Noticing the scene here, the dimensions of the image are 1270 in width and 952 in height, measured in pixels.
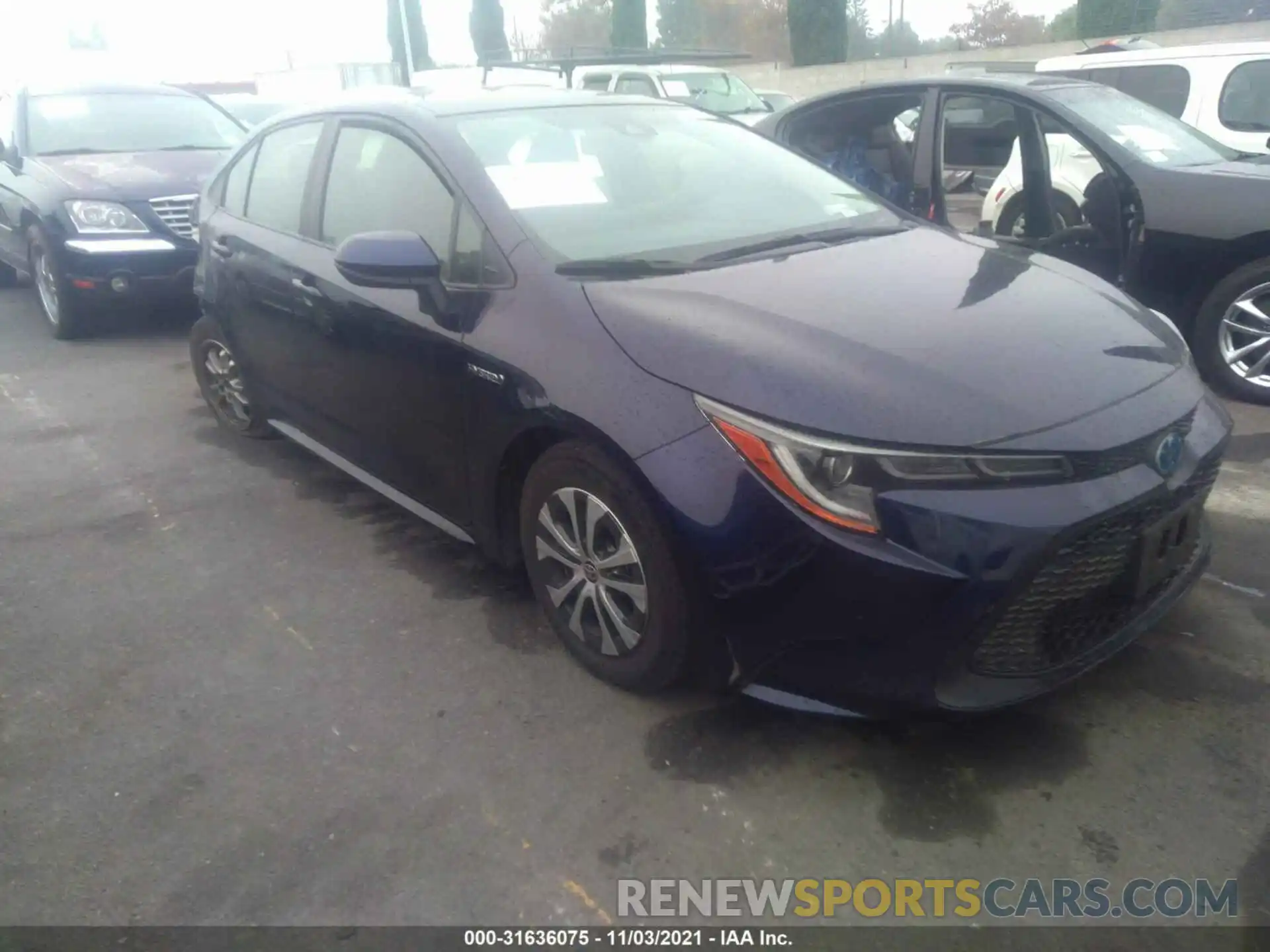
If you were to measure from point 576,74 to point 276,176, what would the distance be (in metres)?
11.0

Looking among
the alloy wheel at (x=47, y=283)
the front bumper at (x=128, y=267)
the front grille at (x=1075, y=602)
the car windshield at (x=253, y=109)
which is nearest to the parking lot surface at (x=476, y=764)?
the front grille at (x=1075, y=602)

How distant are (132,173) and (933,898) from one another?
22.8ft

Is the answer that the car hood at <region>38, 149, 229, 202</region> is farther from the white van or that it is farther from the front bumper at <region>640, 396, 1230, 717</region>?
the white van

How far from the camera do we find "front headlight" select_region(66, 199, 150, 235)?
666cm

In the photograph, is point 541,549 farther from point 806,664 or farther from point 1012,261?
point 1012,261

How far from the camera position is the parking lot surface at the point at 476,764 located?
2.24m

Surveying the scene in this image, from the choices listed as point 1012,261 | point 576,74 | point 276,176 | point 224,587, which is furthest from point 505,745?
point 576,74

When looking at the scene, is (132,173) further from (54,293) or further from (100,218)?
(54,293)

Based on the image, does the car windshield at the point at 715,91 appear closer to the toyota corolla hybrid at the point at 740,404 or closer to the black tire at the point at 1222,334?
the black tire at the point at 1222,334

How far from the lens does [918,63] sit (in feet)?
75.9

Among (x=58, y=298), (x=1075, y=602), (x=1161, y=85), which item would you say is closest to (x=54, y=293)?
(x=58, y=298)

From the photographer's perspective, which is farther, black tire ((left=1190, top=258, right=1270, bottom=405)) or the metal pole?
the metal pole

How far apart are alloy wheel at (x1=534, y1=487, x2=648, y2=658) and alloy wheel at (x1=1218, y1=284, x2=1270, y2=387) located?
12.5ft

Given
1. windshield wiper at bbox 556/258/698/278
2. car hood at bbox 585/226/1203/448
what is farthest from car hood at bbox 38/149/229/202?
car hood at bbox 585/226/1203/448
